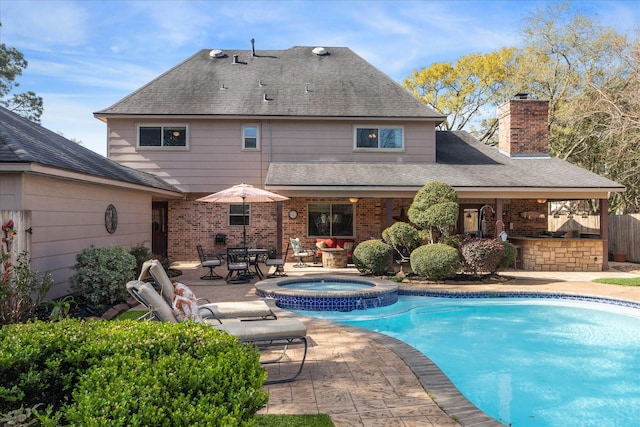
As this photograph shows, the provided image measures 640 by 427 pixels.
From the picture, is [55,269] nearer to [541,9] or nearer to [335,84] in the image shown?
[335,84]

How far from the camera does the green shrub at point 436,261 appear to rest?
1148cm

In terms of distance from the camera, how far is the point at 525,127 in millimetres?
17375

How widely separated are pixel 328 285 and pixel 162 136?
9255 mm

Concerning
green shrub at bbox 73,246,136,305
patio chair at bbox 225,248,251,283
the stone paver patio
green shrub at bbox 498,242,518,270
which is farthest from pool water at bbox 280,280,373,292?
green shrub at bbox 498,242,518,270

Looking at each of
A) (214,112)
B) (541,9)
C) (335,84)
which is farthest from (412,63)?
(214,112)

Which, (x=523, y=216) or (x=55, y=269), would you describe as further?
(x=523, y=216)

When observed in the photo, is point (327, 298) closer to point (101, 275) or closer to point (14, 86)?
point (101, 275)

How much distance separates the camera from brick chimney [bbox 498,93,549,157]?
16875 millimetres

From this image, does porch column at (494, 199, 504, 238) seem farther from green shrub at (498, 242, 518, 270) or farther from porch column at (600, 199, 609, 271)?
porch column at (600, 199, 609, 271)

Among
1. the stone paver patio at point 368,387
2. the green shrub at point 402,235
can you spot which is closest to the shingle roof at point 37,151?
the stone paver patio at point 368,387

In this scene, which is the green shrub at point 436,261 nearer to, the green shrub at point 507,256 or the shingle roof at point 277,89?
the green shrub at point 507,256

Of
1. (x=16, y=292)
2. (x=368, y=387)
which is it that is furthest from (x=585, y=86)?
(x=16, y=292)

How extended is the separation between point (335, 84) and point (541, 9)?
13.1 metres

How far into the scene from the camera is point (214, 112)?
53.7 ft
